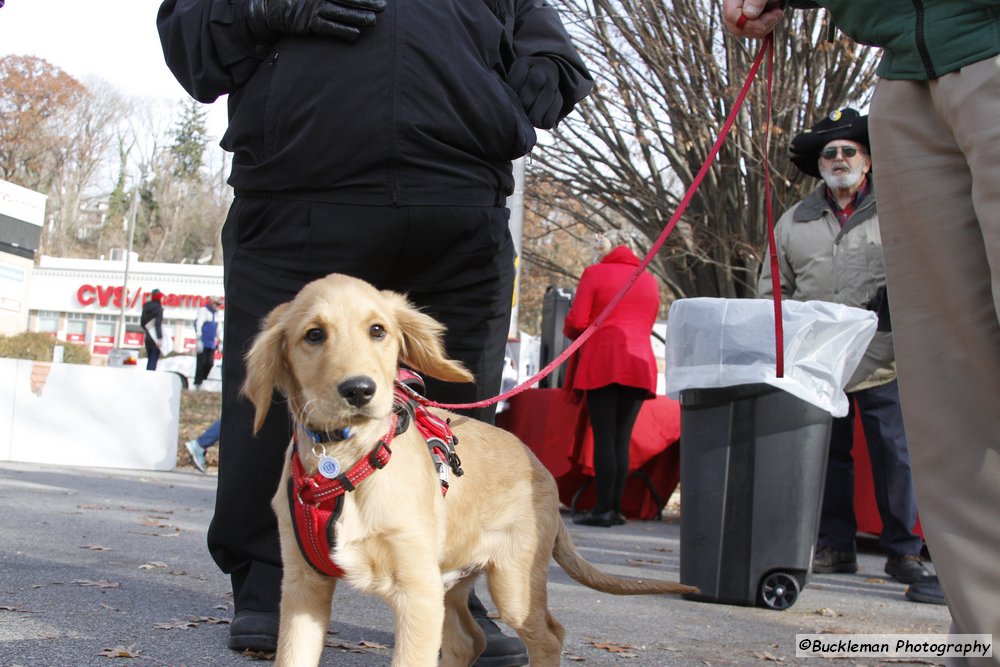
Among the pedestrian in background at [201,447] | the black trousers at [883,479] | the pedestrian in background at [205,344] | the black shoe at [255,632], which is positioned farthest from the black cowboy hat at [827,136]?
the pedestrian in background at [205,344]

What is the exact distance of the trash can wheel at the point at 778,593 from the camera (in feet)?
16.3

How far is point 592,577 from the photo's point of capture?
11.4ft

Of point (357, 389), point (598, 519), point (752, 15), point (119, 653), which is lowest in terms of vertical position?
point (598, 519)

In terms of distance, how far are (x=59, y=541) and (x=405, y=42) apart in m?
3.76

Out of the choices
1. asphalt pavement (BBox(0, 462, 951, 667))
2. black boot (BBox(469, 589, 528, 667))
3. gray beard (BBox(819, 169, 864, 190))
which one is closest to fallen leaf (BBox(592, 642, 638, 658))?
asphalt pavement (BBox(0, 462, 951, 667))

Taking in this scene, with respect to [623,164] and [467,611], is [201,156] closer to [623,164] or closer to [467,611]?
[623,164]

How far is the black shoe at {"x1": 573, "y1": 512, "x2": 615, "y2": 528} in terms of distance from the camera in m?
8.81

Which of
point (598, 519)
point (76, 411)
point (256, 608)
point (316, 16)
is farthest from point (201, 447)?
point (316, 16)

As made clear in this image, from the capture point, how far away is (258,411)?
2699 mm

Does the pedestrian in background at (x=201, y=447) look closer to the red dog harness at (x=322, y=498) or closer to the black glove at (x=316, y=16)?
the black glove at (x=316, y=16)

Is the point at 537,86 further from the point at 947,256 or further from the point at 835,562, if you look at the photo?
the point at 835,562

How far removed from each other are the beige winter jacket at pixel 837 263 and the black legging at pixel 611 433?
2.15m

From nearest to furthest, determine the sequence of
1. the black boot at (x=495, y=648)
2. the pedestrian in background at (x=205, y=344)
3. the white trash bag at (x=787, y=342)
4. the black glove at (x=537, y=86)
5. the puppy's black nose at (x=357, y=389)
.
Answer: the puppy's black nose at (x=357, y=389) → the black boot at (x=495, y=648) → the black glove at (x=537, y=86) → the white trash bag at (x=787, y=342) → the pedestrian in background at (x=205, y=344)

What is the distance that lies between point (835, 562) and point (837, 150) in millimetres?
2710
